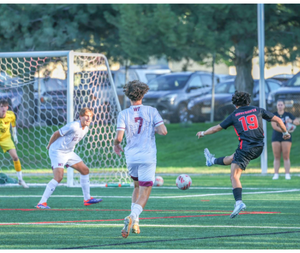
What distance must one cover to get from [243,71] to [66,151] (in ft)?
44.1

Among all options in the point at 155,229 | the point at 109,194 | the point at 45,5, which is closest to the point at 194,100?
the point at 45,5

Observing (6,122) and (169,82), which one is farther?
(169,82)

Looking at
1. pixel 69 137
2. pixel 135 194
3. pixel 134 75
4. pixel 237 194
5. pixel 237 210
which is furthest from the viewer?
pixel 134 75

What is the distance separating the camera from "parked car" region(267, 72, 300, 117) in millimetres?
23609

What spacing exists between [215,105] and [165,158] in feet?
16.6

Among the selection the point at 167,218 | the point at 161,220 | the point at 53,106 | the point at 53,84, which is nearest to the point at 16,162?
the point at 167,218

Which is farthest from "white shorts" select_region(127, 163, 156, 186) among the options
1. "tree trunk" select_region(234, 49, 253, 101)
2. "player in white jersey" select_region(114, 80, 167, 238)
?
"tree trunk" select_region(234, 49, 253, 101)

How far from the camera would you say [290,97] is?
77.9 feet

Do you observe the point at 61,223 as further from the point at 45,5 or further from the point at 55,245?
the point at 45,5

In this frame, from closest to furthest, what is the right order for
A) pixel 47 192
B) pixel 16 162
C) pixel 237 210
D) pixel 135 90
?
pixel 135 90
pixel 237 210
pixel 47 192
pixel 16 162

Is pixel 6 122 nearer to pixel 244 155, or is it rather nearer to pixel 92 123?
pixel 92 123

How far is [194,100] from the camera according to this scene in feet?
85.6

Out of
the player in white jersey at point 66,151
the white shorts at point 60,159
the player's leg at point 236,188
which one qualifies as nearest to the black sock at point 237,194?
the player's leg at point 236,188

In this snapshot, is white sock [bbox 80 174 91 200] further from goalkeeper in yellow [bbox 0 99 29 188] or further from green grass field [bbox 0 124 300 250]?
goalkeeper in yellow [bbox 0 99 29 188]
